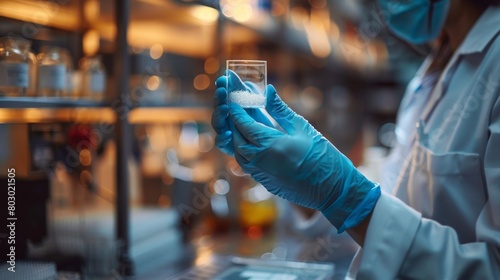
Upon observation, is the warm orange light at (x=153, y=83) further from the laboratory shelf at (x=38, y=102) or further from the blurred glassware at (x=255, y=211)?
the blurred glassware at (x=255, y=211)

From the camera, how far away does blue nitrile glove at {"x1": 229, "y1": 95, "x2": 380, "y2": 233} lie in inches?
42.5

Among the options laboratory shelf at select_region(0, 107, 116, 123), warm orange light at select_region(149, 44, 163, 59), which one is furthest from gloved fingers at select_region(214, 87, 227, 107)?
warm orange light at select_region(149, 44, 163, 59)

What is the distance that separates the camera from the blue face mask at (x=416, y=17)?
1581mm

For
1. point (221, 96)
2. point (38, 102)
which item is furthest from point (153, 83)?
point (221, 96)

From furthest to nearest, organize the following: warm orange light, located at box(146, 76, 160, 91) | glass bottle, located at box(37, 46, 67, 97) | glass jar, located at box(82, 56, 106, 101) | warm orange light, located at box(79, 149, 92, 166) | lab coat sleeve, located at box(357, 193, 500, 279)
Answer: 1. warm orange light, located at box(146, 76, 160, 91)
2. warm orange light, located at box(79, 149, 92, 166)
3. glass jar, located at box(82, 56, 106, 101)
4. glass bottle, located at box(37, 46, 67, 97)
5. lab coat sleeve, located at box(357, 193, 500, 279)

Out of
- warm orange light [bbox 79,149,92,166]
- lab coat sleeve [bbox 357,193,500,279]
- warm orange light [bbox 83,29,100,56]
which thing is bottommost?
lab coat sleeve [bbox 357,193,500,279]

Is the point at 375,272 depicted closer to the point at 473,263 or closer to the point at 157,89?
the point at 473,263

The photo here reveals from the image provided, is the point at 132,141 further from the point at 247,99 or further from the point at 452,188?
the point at 452,188

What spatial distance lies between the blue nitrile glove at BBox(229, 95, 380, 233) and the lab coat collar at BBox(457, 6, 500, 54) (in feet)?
1.85

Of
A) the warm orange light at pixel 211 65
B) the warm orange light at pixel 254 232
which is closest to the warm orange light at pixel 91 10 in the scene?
the warm orange light at pixel 211 65

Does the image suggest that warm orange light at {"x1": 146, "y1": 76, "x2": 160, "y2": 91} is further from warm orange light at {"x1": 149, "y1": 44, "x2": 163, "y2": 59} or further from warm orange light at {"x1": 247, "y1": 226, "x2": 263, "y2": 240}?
warm orange light at {"x1": 247, "y1": 226, "x2": 263, "y2": 240}

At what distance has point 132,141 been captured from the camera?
2299mm

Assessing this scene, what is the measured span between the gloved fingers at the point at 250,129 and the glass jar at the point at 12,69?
0.56 m

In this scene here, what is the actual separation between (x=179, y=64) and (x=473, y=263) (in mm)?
1831
